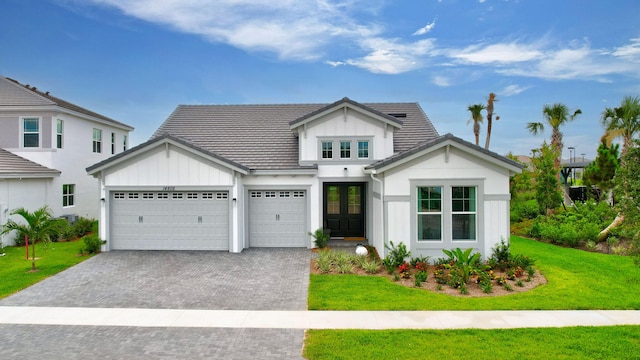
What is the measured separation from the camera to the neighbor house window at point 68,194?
1986 cm

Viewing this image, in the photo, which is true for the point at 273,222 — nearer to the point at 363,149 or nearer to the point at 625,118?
the point at 363,149

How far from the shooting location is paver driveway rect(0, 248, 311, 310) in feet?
29.7

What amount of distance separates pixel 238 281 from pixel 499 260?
315 inches

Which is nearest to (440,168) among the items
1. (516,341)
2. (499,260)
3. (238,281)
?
(499,260)

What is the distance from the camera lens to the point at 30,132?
1886 centimetres

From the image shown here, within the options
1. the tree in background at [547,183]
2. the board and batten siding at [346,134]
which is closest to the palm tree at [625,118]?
the tree in background at [547,183]

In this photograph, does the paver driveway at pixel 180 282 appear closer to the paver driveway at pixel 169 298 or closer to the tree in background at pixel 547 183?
the paver driveway at pixel 169 298

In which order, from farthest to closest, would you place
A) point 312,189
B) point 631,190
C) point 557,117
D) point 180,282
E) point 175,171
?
point 557,117 < point 312,189 < point 175,171 < point 180,282 < point 631,190

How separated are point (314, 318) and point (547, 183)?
17230mm

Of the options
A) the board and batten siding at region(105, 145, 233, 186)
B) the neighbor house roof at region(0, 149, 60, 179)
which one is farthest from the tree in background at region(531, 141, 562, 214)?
the neighbor house roof at region(0, 149, 60, 179)

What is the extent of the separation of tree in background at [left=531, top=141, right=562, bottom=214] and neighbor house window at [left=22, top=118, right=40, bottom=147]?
2562 centimetres

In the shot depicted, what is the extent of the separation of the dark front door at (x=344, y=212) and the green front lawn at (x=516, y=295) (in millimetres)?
5636

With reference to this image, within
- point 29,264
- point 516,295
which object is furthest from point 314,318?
point 29,264

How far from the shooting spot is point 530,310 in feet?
27.8
